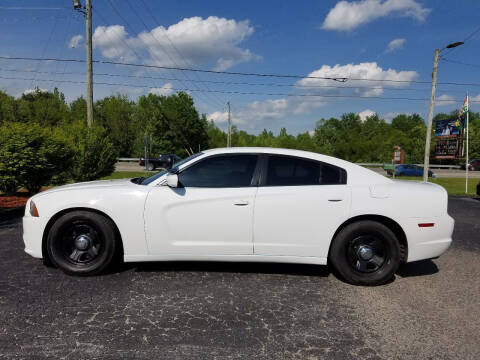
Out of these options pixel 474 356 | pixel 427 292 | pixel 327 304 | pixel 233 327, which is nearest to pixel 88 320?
pixel 233 327

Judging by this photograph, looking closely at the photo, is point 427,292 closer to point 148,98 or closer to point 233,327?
point 233,327

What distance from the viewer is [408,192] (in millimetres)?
3709

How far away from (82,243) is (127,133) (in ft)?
207

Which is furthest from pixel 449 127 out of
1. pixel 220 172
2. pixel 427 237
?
pixel 220 172

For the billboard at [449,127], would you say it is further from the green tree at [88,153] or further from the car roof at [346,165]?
the car roof at [346,165]

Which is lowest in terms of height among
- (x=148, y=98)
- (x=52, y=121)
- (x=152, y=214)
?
(x=152, y=214)

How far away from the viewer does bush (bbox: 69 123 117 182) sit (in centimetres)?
1182

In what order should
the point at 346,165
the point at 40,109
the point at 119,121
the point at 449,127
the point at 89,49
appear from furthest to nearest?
the point at 119,121, the point at 40,109, the point at 449,127, the point at 89,49, the point at 346,165

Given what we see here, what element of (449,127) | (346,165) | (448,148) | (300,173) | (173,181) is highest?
(449,127)

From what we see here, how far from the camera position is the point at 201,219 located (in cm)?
365

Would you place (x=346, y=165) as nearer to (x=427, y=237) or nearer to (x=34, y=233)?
(x=427, y=237)

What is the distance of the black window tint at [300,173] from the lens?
12.4 ft

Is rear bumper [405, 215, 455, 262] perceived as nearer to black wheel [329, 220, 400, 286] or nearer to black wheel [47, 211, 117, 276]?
black wheel [329, 220, 400, 286]

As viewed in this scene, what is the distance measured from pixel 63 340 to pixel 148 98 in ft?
241
